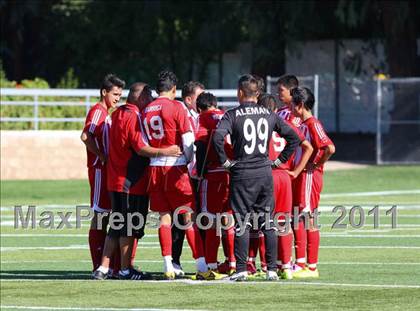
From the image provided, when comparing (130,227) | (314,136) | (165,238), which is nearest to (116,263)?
(130,227)

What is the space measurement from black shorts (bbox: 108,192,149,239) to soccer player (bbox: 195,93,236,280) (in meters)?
0.65

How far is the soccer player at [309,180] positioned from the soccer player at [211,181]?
76 cm

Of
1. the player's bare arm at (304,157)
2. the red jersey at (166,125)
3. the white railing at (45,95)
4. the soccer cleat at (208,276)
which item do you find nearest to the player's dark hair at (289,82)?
the player's bare arm at (304,157)

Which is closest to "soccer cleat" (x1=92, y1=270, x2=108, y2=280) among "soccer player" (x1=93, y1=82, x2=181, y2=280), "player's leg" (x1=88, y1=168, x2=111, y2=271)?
"soccer player" (x1=93, y1=82, x2=181, y2=280)

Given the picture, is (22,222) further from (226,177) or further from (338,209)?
(226,177)

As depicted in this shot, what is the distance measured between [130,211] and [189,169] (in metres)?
0.78

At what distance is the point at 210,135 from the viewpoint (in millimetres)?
13484

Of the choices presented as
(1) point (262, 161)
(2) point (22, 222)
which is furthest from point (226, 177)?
(2) point (22, 222)

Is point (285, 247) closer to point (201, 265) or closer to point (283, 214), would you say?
point (283, 214)

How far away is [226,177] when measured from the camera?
1367cm

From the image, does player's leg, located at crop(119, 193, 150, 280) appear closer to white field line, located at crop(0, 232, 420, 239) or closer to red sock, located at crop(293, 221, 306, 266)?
red sock, located at crop(293, 221, 306, 266)

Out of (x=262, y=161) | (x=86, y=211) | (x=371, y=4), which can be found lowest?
(x=86, y=211)

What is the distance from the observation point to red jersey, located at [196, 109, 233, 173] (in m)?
13.5

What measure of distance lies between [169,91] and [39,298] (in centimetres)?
272
